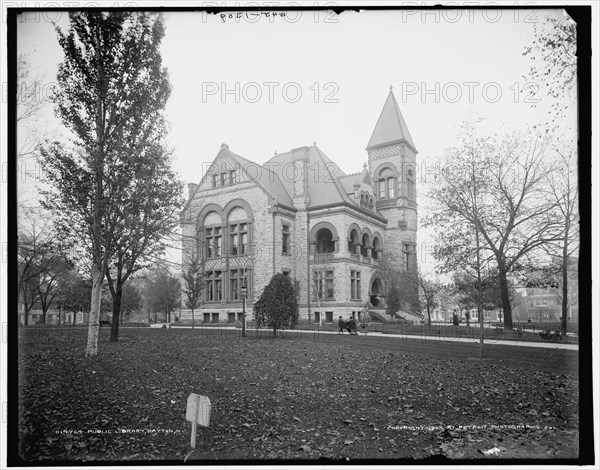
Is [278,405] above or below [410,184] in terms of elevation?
below

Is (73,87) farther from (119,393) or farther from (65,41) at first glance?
(119,393)

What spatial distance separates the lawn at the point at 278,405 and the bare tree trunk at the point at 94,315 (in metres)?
0.14

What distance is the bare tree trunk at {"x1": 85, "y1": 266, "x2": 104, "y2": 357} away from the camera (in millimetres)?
5188

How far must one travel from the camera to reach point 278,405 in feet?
15.0

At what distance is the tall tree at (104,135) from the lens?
486 cm

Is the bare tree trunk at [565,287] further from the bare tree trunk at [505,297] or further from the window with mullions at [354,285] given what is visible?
Result: the window with mullions at [354,285]

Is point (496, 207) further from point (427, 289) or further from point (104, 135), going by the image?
point (104, 135)

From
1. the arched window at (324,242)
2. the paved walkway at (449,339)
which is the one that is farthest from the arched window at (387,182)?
the paved walkway at (449,339)

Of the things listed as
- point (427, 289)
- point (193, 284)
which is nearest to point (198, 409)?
point (193, 284)

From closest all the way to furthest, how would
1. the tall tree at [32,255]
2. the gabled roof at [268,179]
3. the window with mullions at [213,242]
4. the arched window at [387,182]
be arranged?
the tall tree at [32,255]
the gabled roof at [268,179]
the window with mullions at [213,242]
the arched window at [387,182]

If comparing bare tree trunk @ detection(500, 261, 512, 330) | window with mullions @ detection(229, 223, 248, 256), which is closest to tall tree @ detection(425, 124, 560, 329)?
bare tree trunk @ detection(500, 261, 512, 330)

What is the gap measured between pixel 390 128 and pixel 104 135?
406 cm

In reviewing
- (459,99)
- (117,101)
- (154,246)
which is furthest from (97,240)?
(459,99)

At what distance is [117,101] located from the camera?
516 centimetres
